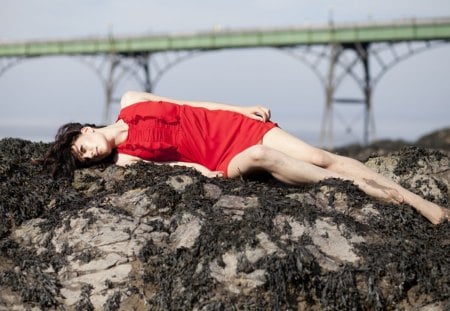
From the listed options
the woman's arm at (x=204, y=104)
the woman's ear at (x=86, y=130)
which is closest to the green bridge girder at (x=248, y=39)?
the woman's arm at (x=204, y=104)

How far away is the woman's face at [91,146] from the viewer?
666 centimetres

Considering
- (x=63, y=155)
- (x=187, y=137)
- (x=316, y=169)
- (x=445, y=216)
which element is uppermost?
(x=187, y=137)

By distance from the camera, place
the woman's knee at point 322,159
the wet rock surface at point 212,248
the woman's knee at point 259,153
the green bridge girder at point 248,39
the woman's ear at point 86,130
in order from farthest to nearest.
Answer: the green bridge girder at point 248,39 < the woman's ear at point 86,130 < the woman's knee at point 322,159 < the woman's knee at point 259,153 < the wet rock surface at point 212,248

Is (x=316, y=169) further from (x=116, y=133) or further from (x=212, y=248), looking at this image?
(x=116, y=133)

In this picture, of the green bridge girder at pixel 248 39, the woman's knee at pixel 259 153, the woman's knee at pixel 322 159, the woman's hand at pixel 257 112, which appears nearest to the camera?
the woman's knee at pixel 259 153

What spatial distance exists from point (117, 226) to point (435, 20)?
2869cm

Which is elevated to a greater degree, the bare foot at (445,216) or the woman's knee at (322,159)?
the woman's knee at (322,159)

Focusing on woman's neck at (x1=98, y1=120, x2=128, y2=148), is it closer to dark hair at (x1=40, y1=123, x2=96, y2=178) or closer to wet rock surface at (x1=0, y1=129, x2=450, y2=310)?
dark hair at (x1=40, y1=123, x2=96, y2=178)

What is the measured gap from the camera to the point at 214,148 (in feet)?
22.5

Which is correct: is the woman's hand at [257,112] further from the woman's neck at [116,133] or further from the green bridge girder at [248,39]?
the green bridge girder at [248,39]

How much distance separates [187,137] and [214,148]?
0.88ft

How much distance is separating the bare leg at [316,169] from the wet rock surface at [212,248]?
4.9 inches

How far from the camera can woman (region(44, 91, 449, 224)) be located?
6418 millimetres

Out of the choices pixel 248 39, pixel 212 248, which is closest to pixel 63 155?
pixel 212 248
